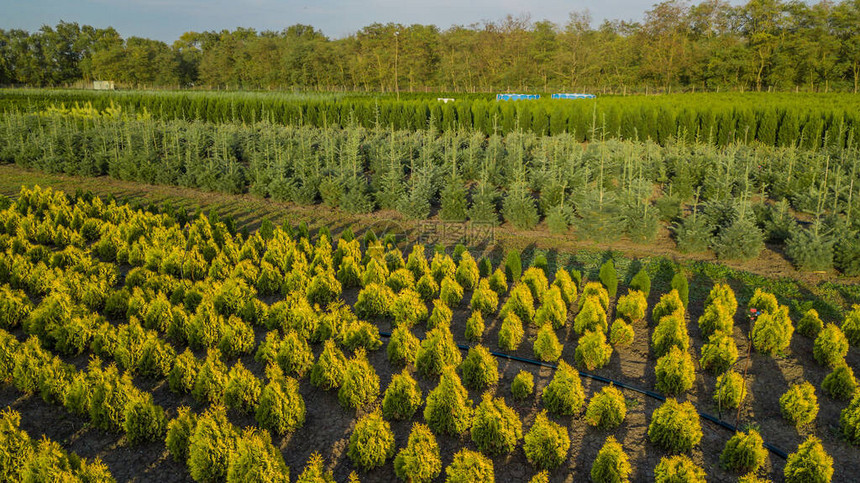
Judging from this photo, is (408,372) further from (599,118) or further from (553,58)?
(553,58)

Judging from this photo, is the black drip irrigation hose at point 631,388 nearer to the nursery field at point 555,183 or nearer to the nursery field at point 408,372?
the nursery field at point 408,372

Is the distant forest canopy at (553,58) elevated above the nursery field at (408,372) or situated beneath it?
elevated above

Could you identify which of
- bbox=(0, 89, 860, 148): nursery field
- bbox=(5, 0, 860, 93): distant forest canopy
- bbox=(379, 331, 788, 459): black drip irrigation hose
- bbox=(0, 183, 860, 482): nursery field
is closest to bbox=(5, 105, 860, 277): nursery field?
bbox=(0, 89, 860, 148): nursery field

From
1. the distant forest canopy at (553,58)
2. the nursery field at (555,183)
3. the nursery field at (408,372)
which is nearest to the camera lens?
the nursery field at (408,372)

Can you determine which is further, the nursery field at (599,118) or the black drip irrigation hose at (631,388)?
the nursery field at (599,118)

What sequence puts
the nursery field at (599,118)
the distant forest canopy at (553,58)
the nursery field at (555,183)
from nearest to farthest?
the nursery field at (555,183) < the nursery field at (599,118) < the distant forest canopy at (553,58)

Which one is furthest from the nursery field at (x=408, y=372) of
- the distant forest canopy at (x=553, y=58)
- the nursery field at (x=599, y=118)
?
the distant forest canopy at (x=553, y=58)

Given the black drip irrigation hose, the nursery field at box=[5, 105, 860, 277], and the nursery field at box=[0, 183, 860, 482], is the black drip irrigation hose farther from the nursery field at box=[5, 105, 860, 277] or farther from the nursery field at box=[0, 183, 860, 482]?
the nursery field at box=[5, 105, 860, 277]
